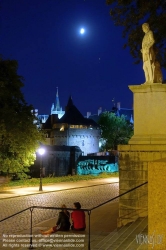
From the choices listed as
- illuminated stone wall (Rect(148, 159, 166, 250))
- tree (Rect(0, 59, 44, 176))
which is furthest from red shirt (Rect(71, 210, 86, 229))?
tree (Rect(0, 59, 44, 176))

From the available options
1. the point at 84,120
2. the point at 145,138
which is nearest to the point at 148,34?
the point at 145,138

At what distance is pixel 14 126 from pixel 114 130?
5701cm

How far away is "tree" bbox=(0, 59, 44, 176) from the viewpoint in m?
26.3

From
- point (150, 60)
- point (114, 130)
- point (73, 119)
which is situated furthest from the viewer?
point (114, 130)

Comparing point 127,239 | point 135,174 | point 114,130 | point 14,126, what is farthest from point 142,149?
point 114,130

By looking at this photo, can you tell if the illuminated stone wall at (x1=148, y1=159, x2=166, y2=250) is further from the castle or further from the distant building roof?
the distant building roof

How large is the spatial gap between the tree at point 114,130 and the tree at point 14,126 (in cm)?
5309

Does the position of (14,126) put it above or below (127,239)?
above

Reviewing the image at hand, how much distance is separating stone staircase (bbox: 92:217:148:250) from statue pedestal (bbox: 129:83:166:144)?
245 centimetres

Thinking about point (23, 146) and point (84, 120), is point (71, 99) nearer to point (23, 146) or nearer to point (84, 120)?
point (84, 120)

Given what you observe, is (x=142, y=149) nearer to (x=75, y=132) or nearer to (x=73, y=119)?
(x=75, y=132)

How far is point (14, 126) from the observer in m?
26.5

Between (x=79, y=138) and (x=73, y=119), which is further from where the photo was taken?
(x=73, y=119)

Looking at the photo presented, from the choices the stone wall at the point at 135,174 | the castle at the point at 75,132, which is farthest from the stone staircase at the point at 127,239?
the castle at the point at 75,132
